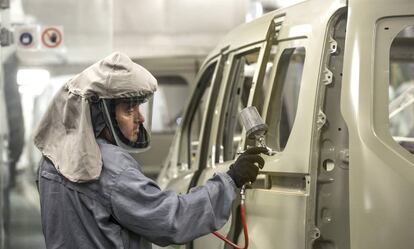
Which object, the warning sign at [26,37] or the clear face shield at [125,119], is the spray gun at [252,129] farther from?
the warning sign at [26,37]

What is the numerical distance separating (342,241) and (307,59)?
0.82 m

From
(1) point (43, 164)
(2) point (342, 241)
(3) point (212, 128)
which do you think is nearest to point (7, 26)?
(3) point (212, 128)

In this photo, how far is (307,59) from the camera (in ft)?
10.0

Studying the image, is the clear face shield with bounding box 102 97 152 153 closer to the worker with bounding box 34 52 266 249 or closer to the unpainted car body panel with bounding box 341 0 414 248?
the worker with bounding box 34 52 266 249

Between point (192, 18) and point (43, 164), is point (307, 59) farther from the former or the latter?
point (192, 18)

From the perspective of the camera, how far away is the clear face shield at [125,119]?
292 cm

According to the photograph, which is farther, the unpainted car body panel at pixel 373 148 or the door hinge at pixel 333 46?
the door hinge at pixel 333 46

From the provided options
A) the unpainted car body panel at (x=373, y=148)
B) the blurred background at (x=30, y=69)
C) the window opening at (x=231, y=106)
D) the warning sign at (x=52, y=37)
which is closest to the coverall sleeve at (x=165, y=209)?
the unpainted car body panel at (x=373, y=148)

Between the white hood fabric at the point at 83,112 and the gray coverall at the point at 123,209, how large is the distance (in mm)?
68

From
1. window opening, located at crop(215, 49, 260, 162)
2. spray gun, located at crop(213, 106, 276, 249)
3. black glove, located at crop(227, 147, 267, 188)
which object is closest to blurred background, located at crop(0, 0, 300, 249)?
window opening, located at crop(215, 49, 260, 162)

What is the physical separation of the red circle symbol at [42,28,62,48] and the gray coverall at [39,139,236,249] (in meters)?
2.96

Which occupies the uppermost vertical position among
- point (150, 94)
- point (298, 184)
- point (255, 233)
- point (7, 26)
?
point (7, 26)

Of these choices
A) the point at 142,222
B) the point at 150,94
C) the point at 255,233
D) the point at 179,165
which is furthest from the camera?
the point at 179,165

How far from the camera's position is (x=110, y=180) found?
2.79 metres
